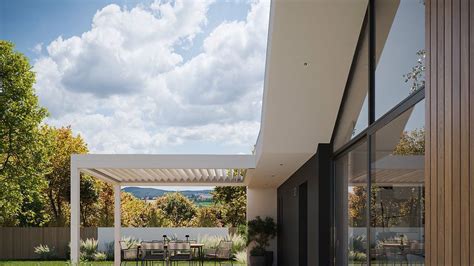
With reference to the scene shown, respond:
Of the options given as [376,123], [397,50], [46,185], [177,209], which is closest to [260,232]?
[46,185]

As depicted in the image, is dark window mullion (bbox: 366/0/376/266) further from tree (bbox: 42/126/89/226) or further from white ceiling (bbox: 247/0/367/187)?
tree (bbox: 42/126/89/226)

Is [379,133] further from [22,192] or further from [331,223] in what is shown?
[22,192]

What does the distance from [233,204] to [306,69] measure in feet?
65.4

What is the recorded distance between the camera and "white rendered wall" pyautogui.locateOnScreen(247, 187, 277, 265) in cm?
1816

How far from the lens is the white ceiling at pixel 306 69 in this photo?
220 inches

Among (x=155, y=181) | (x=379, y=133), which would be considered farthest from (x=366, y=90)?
(x=155, y=181)

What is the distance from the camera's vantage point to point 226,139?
123 ft

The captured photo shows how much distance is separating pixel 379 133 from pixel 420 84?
1.17m

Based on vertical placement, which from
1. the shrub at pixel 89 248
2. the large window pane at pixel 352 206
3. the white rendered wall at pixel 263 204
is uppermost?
the large window pane at pixel 352 206

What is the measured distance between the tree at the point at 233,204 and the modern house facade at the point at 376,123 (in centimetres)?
1562

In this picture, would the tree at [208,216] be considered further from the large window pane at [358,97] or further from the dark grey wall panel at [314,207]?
the large window pane at [358,97]

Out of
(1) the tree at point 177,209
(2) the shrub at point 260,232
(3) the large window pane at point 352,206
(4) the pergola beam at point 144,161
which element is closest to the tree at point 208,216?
(1) the tree at point 177,209

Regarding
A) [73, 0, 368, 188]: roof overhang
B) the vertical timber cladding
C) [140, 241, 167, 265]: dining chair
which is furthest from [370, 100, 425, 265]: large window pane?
[140, 241, 167, 265]: dining chair

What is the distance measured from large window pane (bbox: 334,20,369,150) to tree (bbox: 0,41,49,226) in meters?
15.7
